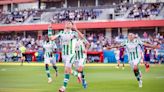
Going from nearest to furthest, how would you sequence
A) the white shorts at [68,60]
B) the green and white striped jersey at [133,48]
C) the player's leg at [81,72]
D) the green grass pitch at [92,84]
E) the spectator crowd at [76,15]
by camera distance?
the white shorts at [68,60] < the green grass pitch at [92,84] < the player's leg at [81,72] < the green and white striped jersey at [133,48] < the spectator crowd at [76,15]

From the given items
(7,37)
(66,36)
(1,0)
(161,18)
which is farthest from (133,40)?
(1,0)

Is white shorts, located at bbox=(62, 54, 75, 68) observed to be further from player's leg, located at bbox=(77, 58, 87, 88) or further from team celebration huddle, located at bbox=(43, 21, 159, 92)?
player's leg, located at bbox=(77, 58, 87, 88)

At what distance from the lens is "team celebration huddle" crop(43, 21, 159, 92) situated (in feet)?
54.0

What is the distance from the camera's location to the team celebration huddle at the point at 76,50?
16.5 metres

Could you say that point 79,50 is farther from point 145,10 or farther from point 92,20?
point 92,20

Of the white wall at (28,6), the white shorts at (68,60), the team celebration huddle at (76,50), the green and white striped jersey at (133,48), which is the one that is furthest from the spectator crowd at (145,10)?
the white shorts at (68,60)

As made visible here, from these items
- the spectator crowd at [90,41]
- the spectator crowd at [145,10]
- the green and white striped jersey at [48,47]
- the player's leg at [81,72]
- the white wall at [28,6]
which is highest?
the white wall at [28,6]

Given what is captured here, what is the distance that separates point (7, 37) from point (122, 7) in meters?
23.6

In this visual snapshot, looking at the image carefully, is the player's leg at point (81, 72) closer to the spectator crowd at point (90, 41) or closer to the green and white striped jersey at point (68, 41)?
the green and white striped jersey at point (68, 41)

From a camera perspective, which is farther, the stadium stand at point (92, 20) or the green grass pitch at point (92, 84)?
the stadium stand at point (92, 20)

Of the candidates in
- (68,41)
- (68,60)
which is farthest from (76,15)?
(68,60)

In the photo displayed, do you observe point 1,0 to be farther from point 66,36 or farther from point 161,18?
point 66,36

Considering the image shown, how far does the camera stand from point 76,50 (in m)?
21.4

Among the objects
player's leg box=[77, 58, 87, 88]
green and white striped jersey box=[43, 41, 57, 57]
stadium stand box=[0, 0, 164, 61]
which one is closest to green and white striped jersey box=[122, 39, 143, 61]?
player's leg box=[77, 58, 87, 88]
